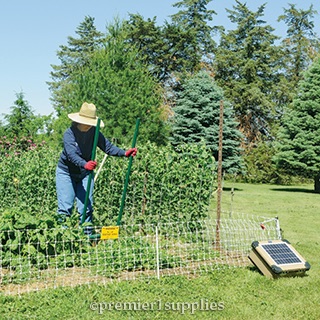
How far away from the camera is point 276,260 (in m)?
4.79

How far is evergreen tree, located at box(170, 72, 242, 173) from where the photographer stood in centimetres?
1811

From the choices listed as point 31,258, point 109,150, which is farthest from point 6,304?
point 109,150

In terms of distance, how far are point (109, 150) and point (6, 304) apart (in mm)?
2482

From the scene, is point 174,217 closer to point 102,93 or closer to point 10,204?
point 10,204

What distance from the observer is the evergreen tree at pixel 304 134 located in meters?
19.7

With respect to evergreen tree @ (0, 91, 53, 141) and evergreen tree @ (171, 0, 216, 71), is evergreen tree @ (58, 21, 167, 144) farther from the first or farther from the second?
evergreen tree @ (171, 0, 216, 71)

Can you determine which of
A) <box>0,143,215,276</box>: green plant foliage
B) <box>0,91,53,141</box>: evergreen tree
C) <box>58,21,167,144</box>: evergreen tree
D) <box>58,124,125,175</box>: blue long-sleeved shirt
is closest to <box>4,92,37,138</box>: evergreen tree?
Answer: <box>0,91,53,141</box>: evergreen tree

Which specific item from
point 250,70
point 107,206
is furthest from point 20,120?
point 250,70

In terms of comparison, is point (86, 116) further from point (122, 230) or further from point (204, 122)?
point (204, 122)

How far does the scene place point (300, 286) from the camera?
179 inches

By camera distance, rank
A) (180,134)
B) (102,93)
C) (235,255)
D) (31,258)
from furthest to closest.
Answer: (180,134)
(102,93)
(235,255)
(31,258)

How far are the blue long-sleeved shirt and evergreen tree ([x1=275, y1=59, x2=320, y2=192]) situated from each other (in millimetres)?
15309

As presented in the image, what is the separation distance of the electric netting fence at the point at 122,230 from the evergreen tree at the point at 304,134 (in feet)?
43.5

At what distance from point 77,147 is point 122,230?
1.68 metres
